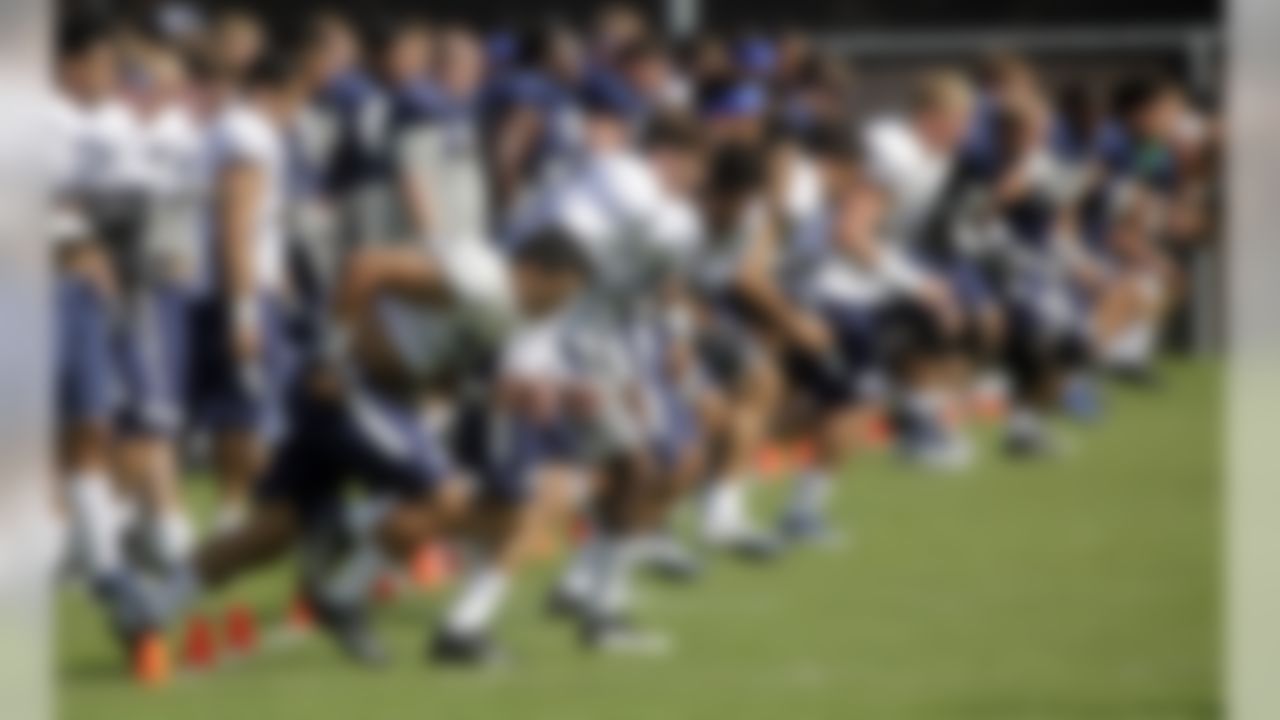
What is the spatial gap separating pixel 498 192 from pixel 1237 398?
898 mm

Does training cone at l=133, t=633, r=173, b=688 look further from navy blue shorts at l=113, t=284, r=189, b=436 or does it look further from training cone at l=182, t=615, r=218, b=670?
navy blue shorts at l=113, t=284, r=189, b=436

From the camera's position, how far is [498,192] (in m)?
3.90

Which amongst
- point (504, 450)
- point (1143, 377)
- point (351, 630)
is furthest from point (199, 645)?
point (1143, 377)

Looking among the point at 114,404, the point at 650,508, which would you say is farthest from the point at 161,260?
the point at 650,508

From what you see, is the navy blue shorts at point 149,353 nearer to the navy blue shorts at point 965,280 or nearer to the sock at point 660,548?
the sock at point 660,548

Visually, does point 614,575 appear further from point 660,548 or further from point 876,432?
point 876,432

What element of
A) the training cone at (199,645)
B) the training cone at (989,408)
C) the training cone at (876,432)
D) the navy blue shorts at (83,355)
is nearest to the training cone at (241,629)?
the training cone at (199,645)

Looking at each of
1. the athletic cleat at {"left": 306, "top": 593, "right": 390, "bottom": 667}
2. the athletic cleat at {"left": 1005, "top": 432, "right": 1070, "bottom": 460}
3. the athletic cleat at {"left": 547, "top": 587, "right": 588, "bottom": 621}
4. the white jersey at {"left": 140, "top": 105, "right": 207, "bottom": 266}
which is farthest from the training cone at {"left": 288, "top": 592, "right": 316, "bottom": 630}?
the athletic cleat at {"left": 1005, "top": 432, "right": 1070, "bottom": 460}

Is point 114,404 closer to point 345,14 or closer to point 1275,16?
point 345,14

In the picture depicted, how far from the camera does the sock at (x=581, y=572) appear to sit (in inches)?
163

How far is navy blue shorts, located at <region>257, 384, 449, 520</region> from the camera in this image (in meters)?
3.98

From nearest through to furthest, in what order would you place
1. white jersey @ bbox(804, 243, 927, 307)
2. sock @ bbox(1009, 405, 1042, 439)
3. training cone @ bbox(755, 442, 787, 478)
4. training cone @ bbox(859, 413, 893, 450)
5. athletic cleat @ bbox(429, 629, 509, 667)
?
1. athletic cleat @ bbox(429, 629, 509, 667)
2. white jersey @ bbox(804, 243, 927, 307)
3. sock @ bbox(1009, 405, 1042, 439)
4. training cone @ bbox(755, 442, 787, 478)
5. training cone @ bbox(859, 413, 893, 450)

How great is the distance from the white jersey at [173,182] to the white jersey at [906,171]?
0.69 meters

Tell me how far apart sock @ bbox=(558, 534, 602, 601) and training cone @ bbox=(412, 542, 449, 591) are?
130mm
